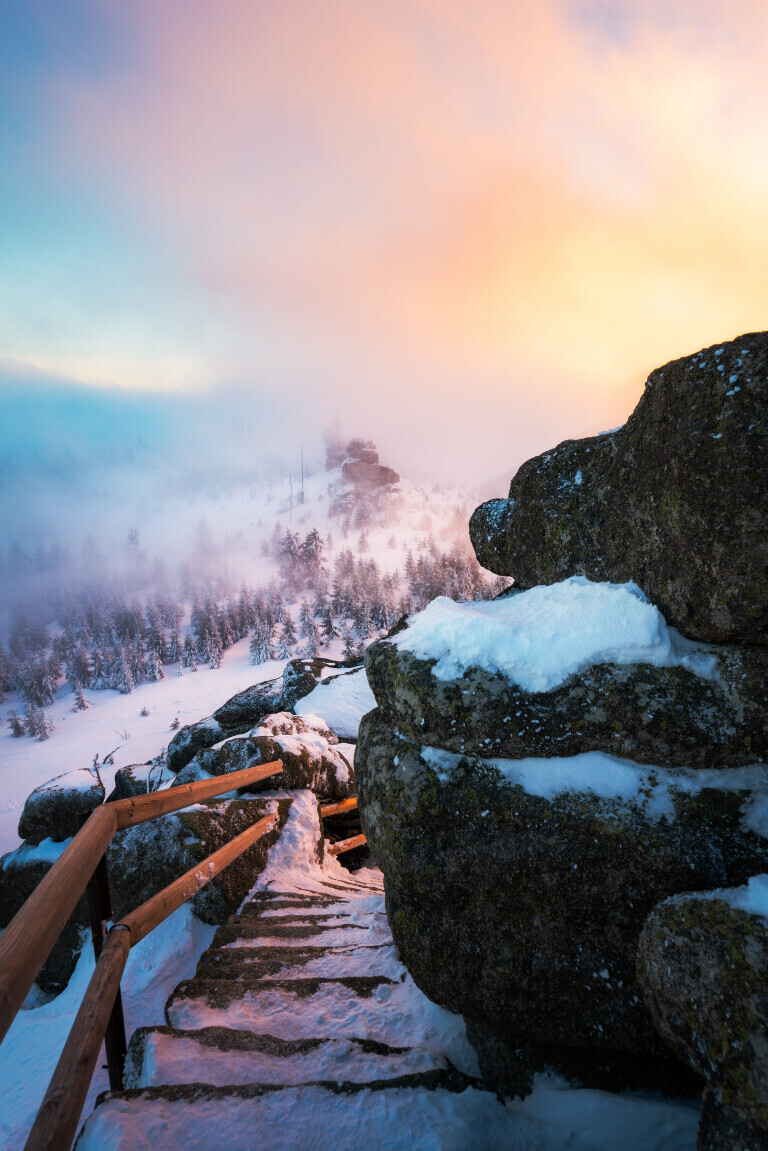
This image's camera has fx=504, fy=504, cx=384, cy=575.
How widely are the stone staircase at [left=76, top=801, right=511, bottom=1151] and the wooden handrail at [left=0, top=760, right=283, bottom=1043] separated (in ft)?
3.36

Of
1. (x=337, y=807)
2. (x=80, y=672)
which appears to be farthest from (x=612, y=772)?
(x=80, y=672)

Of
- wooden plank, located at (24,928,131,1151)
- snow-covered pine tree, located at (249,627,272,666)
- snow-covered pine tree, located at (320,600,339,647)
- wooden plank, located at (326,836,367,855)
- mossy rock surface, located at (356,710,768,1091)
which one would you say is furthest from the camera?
snow-covered pine tree, located at (320,600,339,647)

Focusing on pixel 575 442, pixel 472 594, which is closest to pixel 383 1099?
pixel 575 442

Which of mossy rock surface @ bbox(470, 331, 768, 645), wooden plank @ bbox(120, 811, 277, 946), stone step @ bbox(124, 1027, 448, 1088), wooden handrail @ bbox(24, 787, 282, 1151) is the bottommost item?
stone step @ bbox(124, 1027, 448, 1088)

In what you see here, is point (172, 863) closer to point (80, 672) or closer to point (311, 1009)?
point (311, 1009)

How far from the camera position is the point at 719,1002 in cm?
207

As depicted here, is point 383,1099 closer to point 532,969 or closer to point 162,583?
point 532,969

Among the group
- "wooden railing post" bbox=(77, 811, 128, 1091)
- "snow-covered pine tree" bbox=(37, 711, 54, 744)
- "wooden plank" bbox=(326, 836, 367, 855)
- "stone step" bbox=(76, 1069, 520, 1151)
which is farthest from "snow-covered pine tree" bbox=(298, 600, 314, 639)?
"stone step" bbox=(76, 1069, 520, 1151)

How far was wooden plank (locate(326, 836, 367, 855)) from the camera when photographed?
848 cm

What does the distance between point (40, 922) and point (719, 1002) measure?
105 inches

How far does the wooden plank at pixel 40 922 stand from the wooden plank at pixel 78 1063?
0.46 meters

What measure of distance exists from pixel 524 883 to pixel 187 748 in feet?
44.1

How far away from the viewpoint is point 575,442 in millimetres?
4293

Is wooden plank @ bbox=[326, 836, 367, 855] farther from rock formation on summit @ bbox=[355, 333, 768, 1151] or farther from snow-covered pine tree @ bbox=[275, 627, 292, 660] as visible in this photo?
snow-covered pine tree @ bbox=[275, 627, 292, 660]
